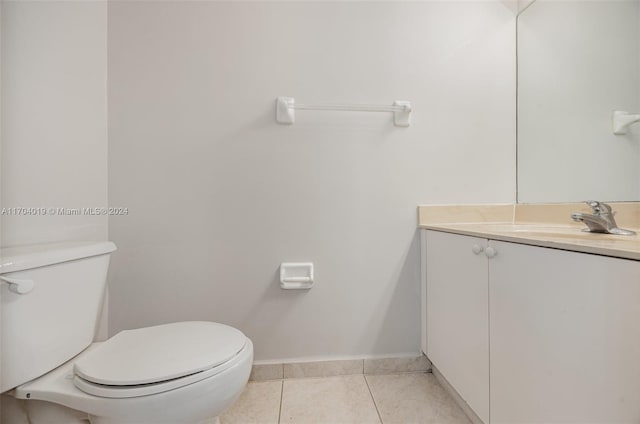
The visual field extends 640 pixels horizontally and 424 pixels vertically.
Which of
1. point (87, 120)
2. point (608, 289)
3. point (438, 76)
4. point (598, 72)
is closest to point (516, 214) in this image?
point (598, 72)

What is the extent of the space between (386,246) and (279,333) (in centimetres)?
65

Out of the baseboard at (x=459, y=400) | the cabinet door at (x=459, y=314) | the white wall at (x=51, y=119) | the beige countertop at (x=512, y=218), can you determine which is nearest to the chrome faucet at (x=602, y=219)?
the beige countertop at (x=512, y=218)

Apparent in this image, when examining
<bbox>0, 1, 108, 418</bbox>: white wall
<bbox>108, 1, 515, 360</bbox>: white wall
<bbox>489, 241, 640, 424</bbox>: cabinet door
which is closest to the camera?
Result: <bbox>489, 241, 640, 424</bbox>: cabinet door

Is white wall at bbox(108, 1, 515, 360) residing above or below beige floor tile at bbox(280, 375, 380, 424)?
above

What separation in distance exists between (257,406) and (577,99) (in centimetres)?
186

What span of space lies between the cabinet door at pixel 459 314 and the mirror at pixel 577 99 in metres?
0.63

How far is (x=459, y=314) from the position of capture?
1.00 metres

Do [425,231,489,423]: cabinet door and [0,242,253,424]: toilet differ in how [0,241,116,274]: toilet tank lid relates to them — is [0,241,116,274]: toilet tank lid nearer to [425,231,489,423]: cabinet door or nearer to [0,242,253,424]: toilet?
[0,242,253,424]: toilet

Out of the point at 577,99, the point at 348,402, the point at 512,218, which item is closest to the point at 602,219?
the point at 512,218

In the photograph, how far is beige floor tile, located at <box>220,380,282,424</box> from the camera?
102cm

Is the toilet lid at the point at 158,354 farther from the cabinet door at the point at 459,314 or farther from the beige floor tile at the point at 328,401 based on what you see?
the cabinet door at the point at 459,314

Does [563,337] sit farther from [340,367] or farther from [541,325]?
[340,367]

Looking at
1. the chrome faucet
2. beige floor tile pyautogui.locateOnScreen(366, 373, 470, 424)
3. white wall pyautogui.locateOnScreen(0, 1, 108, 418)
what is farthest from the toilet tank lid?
the chrome faucet

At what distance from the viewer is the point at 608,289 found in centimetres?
52
